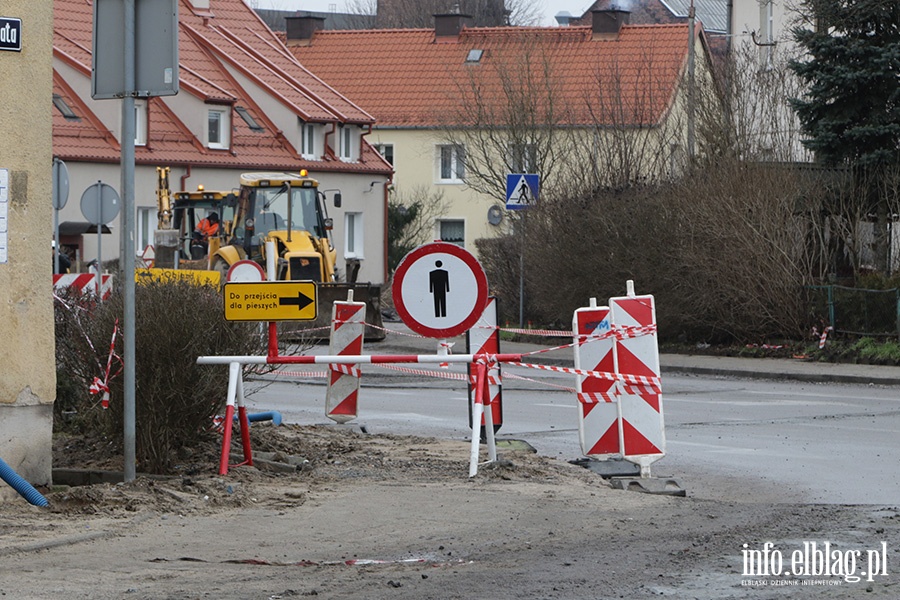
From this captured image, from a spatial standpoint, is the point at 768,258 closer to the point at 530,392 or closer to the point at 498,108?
the point at 530,392

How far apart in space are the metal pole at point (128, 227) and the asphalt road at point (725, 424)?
2.65m

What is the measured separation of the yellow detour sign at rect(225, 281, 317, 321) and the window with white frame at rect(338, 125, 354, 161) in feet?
138

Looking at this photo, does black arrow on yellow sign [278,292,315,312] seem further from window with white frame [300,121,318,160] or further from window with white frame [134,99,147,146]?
window with white frame [300,121,318,160]

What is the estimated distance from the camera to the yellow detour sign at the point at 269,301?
10625 millimetres

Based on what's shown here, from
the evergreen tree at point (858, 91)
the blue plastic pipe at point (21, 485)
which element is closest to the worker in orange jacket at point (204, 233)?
the evergreen tree at point (858, 91)

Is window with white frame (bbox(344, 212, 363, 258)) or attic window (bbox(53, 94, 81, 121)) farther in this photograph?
window with white frame (bbox(344, 212, 363, 258))

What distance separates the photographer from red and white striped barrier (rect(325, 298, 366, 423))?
14.7 meters

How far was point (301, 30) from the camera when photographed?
6588cm

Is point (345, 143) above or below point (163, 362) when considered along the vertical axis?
above

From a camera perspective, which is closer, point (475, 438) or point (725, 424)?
point (475, 438)

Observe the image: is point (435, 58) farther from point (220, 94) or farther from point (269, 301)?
point (269, 301)

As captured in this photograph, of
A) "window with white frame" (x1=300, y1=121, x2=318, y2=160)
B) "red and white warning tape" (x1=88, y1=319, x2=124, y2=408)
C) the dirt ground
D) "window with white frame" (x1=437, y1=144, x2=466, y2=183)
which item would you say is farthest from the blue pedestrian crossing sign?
"window with white frame" (x1=437, y1=144, x2=466, y2=183)

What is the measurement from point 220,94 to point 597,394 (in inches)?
1424

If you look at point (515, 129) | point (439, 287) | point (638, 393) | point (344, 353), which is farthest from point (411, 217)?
point (439, 287)
